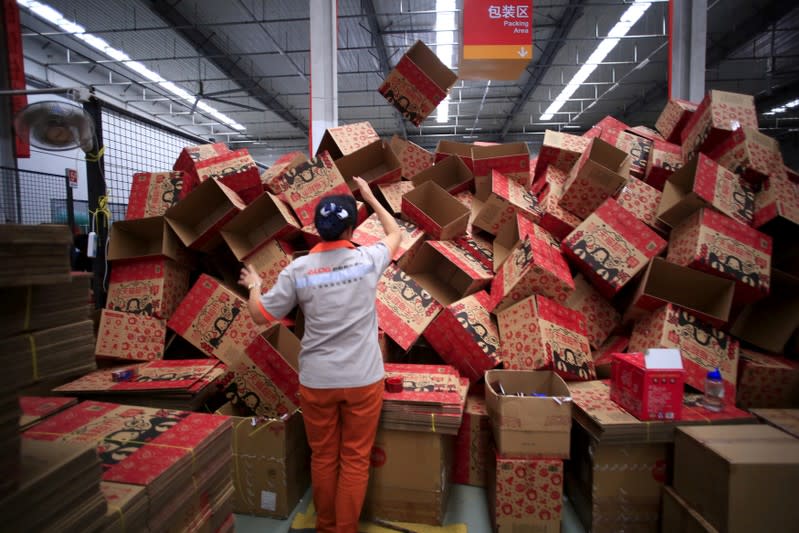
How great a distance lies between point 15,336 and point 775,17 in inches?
434

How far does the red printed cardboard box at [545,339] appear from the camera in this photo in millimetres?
2264

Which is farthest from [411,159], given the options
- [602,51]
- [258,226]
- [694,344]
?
[602,51]

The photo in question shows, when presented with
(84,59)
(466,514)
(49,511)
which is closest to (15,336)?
(49,511)

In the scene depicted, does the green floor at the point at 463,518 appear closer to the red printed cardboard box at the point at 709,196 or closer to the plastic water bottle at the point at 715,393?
the plastic water bottle at the point at 715,393

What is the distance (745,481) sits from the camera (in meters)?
1.54

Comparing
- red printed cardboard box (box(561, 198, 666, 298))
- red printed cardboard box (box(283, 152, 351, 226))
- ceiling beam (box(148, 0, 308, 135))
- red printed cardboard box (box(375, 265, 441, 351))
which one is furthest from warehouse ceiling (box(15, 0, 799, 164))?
red printed cardboard box (box(375, 265, 441, 351))

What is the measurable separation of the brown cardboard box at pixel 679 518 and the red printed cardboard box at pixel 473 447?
0.81 m

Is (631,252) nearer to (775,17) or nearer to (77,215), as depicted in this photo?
(775,17)

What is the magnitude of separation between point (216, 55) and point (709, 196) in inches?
385

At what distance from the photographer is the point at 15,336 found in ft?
3.14

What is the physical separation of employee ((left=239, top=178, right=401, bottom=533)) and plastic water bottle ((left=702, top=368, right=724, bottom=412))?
1610mm

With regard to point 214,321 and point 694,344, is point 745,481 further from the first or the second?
point 214,321

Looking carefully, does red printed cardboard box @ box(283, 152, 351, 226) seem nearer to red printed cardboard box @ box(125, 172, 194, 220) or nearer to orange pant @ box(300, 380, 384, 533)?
red printed cardboard box @ box(125, 172, 194, 220)

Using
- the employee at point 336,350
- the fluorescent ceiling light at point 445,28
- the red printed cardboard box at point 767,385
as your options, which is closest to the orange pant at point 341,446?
the employee at point 336,350
